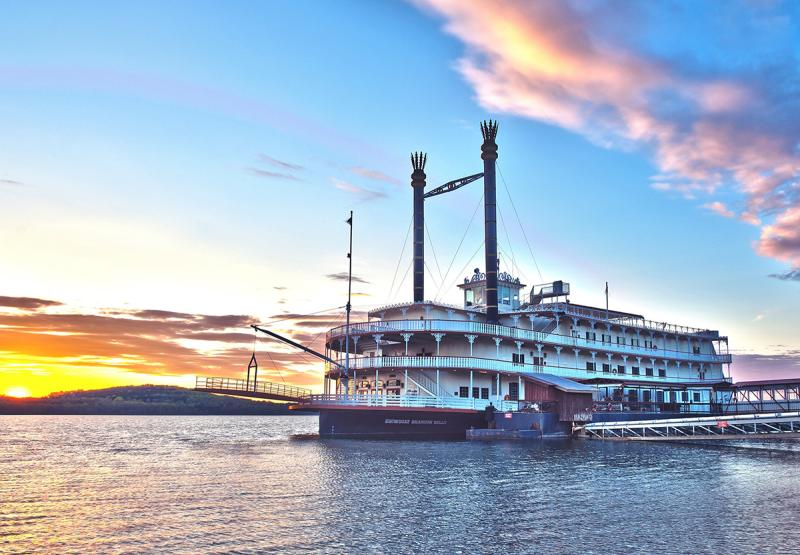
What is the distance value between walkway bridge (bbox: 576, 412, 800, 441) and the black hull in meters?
9.17

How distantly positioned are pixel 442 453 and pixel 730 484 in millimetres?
15422

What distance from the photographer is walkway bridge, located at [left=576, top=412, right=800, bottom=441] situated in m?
42.0

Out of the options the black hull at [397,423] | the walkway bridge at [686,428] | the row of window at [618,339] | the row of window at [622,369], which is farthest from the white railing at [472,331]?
the walkway bridge at [686,428]

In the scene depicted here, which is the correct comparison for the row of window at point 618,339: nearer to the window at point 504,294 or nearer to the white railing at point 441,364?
the window at point 504,294

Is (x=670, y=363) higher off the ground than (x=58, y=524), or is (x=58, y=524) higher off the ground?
(x=670, y=363)

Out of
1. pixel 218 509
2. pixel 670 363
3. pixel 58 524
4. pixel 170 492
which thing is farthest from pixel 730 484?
pixel 670 363

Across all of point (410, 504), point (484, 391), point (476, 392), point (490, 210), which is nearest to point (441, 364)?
point (476, 392)

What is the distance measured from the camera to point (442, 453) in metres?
36.6

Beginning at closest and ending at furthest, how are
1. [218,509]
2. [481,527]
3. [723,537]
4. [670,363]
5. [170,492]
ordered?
[723,537], [481,527], [218,509], [170,492], [670,363]

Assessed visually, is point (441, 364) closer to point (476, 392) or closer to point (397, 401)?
point (397, 401)

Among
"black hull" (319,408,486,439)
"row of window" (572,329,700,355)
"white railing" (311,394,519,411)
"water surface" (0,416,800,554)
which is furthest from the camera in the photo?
"row of window" (572,329,700,355)

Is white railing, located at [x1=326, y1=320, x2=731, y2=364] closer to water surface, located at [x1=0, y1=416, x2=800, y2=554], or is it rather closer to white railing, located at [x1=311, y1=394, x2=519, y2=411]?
white railing, located at [x1=311, y1=394, x2=519, y2=411]

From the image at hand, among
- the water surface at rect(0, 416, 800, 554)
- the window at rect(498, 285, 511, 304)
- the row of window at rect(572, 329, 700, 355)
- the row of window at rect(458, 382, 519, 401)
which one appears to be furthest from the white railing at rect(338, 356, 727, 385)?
the water surface at rect(0, 416, 800, 554)

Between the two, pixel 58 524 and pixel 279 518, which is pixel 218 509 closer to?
pixel 279 518
